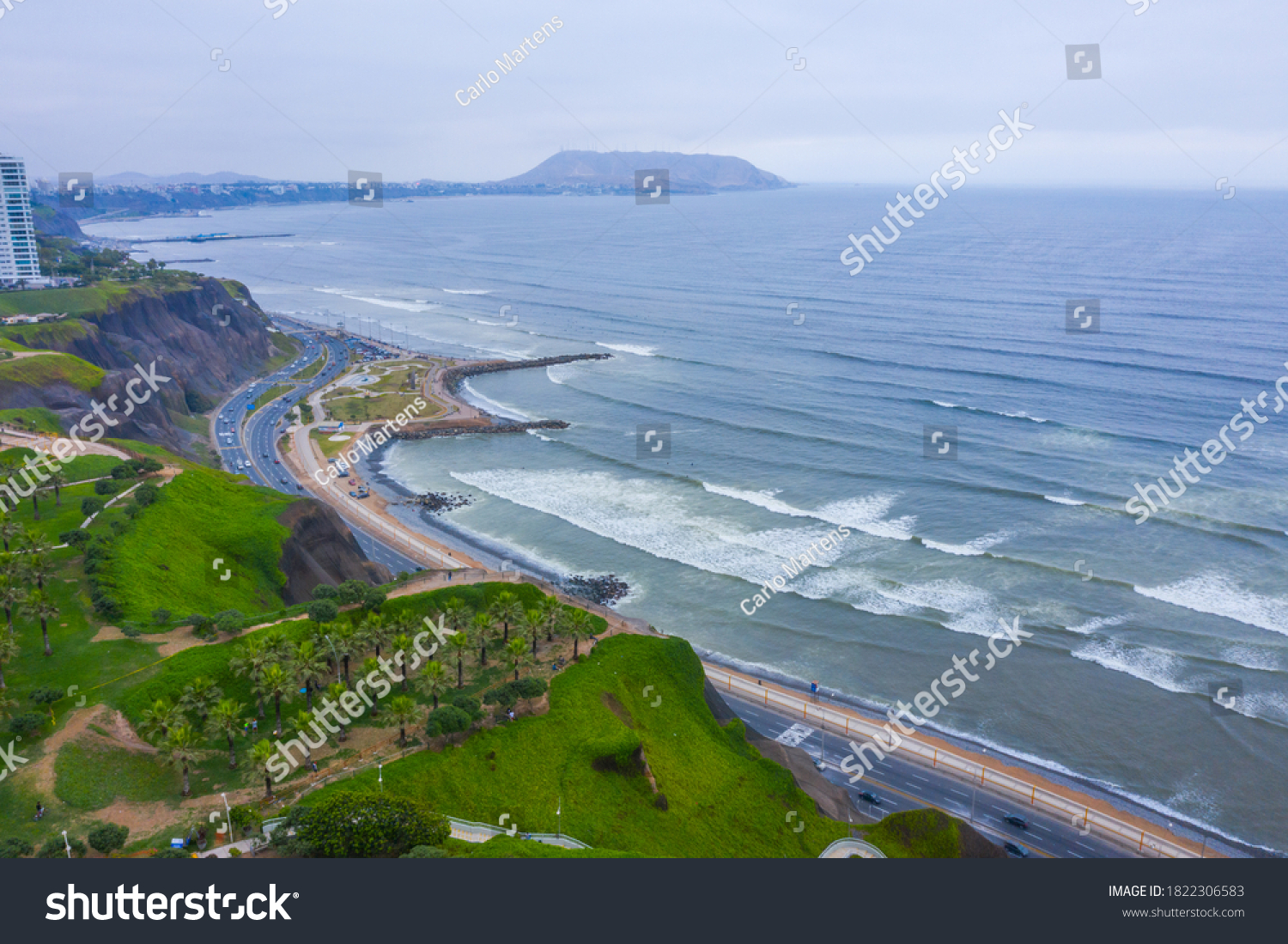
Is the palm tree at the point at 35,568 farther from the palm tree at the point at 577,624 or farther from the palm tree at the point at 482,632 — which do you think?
the palm tree at the point at 577,624

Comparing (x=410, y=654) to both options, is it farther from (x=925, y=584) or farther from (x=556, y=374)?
(x=556, y=374)

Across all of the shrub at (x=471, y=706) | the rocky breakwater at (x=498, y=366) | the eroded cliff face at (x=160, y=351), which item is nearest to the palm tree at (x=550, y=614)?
the shrub at (x=471, y=706)

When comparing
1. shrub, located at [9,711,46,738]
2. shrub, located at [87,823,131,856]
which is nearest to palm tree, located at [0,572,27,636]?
shrub, located at [9,711,46,738]

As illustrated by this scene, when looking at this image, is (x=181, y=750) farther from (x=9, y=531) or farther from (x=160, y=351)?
(x=160, y=351)
